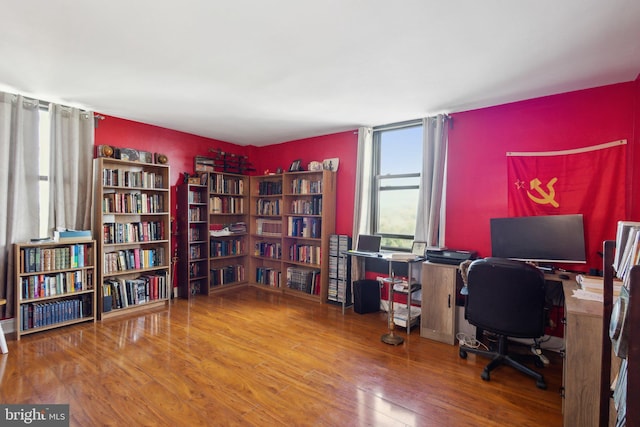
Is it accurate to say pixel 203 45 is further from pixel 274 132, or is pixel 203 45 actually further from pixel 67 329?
pixel 67 329

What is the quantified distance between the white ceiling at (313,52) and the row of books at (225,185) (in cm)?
157

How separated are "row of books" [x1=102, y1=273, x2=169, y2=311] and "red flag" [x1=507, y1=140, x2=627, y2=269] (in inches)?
178

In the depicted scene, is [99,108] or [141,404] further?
[99,108]

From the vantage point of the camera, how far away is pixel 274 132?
15.9 ft

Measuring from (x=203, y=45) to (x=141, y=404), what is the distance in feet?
8.44

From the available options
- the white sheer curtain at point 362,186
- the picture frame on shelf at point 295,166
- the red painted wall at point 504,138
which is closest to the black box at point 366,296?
the white sheer curtain at point 362,186

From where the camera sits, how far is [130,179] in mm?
4016

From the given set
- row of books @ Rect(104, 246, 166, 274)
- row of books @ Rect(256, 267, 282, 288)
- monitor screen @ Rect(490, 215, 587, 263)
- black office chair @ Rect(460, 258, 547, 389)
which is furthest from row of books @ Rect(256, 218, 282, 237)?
black office chair @ Rect(460, 258, 547, 389)

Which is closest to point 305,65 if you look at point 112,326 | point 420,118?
point 420,118

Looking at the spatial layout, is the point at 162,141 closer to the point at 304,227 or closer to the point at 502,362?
the point at 304,227

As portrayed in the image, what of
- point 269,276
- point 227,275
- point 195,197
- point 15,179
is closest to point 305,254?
point 269,276

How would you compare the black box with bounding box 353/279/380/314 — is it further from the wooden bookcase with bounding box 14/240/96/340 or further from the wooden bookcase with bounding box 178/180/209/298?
the wooden bookcase with bounding box 14/240/96/340

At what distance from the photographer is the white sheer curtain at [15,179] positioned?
3.20 meters

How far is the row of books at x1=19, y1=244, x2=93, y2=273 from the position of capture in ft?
10.5
